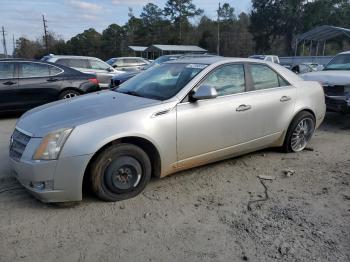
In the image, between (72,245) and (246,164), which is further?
(246,164)

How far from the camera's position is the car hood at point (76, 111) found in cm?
380

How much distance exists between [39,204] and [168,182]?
1.57 meters

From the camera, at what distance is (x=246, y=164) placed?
539 cm

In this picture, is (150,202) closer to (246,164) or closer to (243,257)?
(243,257)

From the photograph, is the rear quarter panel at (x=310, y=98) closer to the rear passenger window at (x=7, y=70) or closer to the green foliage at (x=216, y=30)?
the rear passenger window at (x=7, y=70)

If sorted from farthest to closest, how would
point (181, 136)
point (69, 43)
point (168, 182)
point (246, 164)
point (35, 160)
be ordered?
1. point (69, 43)
2. point (246, 164)
3. point (168, 182)
4. point (181, 136)
5. point (35, 160)

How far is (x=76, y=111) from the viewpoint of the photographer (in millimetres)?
4133

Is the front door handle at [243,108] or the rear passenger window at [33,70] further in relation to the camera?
the rear passenger window at [33,70]

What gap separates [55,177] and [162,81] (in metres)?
1.99

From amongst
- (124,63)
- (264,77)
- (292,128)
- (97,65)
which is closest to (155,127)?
(264,77)

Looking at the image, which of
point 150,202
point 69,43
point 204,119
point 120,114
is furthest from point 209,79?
point 69,43

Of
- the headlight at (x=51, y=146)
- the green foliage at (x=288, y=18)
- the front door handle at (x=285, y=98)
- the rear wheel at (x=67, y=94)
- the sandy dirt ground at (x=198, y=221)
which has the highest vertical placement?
the green foliage at (x=288, y=18)

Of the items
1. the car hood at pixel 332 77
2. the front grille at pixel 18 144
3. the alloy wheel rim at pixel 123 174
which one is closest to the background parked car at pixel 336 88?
the car hood at pixel 332 77

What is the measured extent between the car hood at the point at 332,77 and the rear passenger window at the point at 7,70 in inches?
285
